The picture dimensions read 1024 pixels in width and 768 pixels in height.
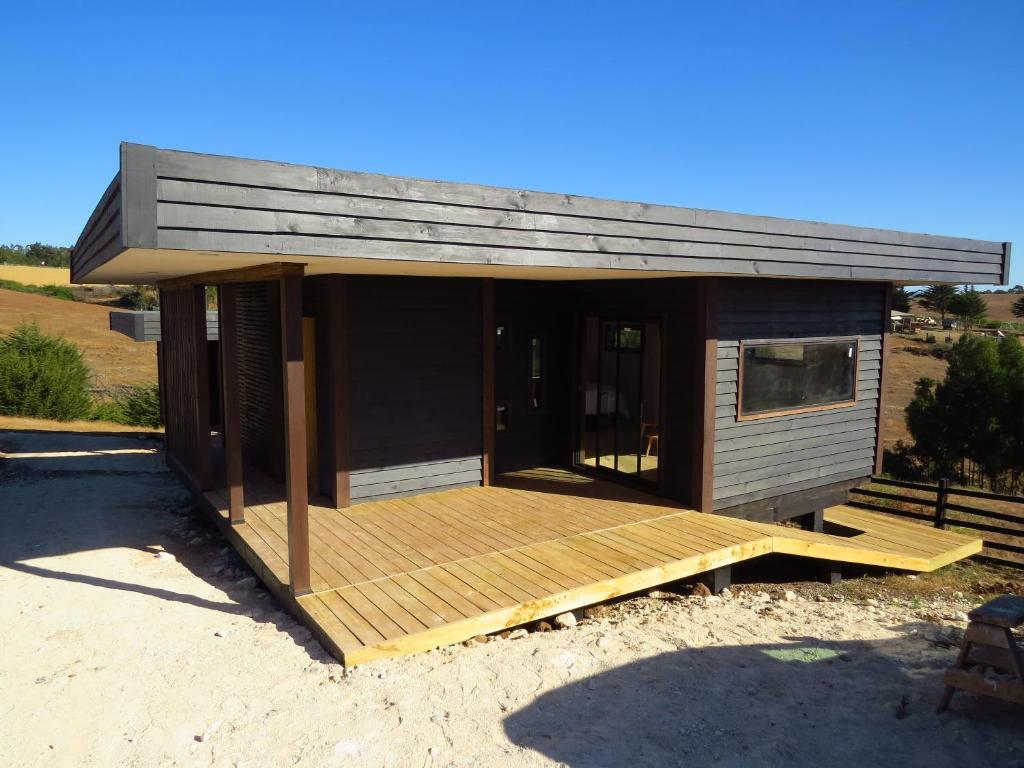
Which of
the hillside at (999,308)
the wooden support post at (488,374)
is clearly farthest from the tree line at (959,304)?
the wooden support post at (488,374)

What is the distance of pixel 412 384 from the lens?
707 centimetres

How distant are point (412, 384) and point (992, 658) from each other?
16.6 ft

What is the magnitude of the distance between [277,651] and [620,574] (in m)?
2.42

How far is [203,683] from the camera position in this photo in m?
3.94

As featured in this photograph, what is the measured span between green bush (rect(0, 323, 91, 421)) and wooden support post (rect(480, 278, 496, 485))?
39.6ft

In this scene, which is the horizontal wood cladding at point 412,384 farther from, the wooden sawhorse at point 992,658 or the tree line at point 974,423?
the tree line at point 974,423

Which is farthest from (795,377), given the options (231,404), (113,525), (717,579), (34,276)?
(34,276)

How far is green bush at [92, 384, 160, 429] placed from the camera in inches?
612

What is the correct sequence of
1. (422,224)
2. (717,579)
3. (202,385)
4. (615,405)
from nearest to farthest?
1. (422,224)
2. (717,579)
3. (202,385)
4. (615,405)

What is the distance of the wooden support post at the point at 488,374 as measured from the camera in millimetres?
7344

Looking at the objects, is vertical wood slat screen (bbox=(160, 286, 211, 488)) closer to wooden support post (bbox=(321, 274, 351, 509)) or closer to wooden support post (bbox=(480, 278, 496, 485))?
wooden support post (bbox=(321, 274, 351, 509))

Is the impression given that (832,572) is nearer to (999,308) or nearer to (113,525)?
(113,525)

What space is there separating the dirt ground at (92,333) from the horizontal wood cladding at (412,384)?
19444 mm

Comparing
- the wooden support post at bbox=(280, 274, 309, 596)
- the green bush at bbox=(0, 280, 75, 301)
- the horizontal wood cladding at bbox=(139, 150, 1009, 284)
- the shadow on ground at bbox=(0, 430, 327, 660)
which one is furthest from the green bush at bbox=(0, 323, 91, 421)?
the green bush at bbox=(0, 280, 75, 301)
